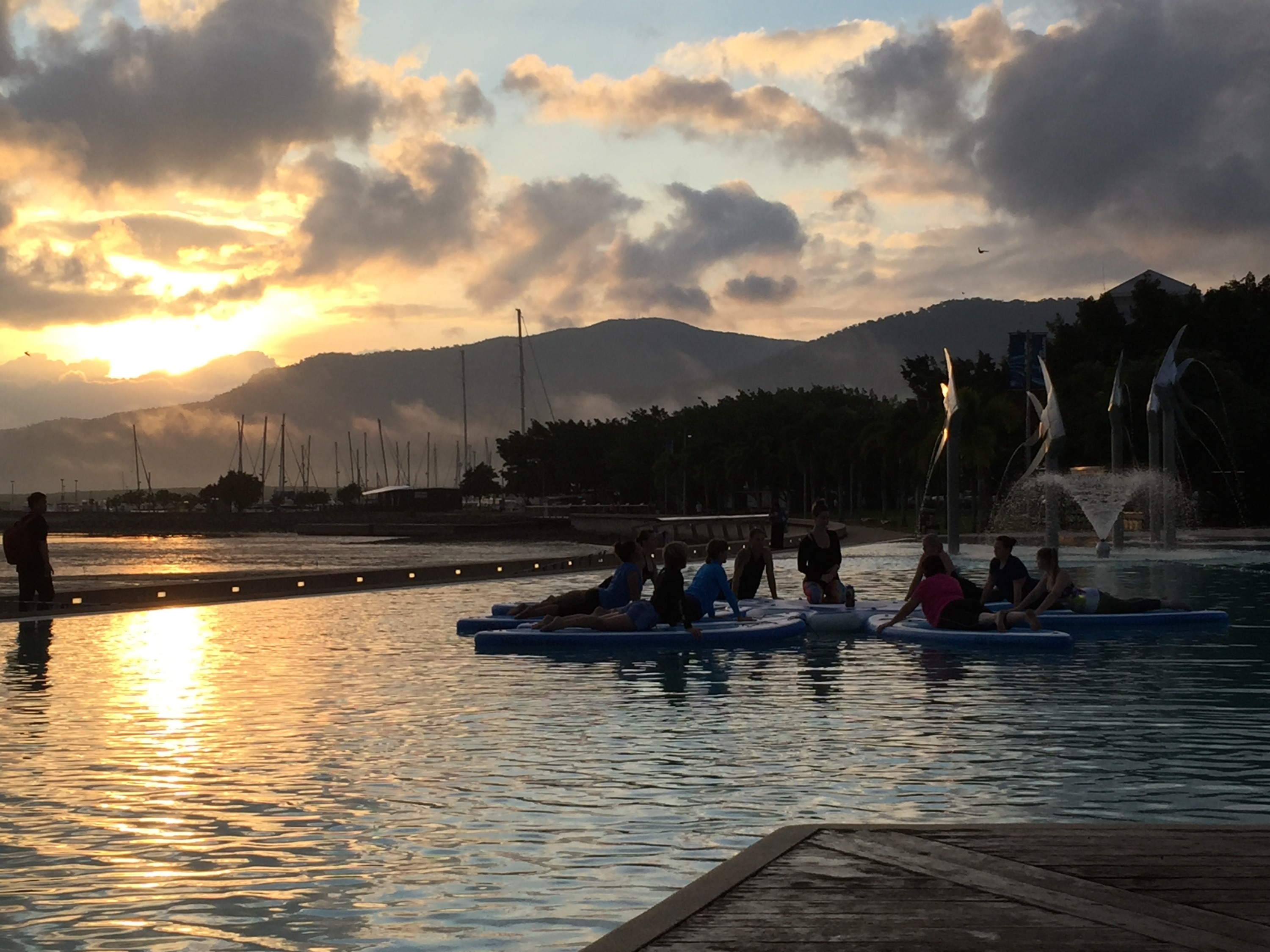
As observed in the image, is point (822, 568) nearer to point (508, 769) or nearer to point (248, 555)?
point (508, 769)

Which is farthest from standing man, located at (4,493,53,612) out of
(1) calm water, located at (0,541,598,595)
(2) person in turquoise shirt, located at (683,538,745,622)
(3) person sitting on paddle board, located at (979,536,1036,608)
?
(1) calm water, located at (0,541,598,595)

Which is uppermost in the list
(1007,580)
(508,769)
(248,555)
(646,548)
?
(646,548)

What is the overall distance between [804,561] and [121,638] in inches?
408

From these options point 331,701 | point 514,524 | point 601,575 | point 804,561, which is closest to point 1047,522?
point 601,575

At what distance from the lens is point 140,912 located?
7.54 m

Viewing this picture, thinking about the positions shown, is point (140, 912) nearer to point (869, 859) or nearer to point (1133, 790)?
point (869, 859)

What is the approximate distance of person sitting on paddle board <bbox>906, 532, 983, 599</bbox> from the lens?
19.6 meters

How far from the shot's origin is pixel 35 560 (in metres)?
25.4

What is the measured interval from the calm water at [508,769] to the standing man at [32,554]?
431 centimetres

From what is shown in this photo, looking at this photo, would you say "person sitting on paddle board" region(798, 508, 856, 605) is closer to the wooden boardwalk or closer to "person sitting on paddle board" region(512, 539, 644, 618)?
"person sitting on paddle board" region(512, 539, 644, 618)

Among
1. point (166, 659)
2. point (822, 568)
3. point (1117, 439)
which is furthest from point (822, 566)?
point (1117, 439)

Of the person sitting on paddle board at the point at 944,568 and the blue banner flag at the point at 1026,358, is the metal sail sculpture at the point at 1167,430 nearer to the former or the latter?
the blue banner flag at the point at 1026,358

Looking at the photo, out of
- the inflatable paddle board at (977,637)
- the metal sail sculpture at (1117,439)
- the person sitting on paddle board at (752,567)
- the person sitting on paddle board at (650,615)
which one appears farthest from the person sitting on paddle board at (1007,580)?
the metal sail sculpture at (1117,439)

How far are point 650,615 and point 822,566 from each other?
4244 millimetres
